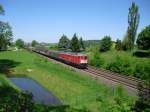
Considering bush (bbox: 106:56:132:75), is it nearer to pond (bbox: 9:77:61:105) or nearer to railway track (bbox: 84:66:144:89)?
railway track (bbox: 84:66:144:89)

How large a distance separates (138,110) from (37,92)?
17224 millimetres

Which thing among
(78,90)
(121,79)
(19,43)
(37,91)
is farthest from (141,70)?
(19,43)

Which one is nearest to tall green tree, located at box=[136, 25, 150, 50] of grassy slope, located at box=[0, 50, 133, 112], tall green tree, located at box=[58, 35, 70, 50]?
grassy slope, located at box=[0, 50, 133, 112]

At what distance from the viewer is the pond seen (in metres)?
27.4

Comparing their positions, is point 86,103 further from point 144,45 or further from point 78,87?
point 144,45

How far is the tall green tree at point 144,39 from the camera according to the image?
58.4 metres

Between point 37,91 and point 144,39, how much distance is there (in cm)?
3629

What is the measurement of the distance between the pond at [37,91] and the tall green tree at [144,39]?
32174mm

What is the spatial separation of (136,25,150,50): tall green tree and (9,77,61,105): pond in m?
32.2

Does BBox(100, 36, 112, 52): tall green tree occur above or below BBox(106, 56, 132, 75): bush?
above

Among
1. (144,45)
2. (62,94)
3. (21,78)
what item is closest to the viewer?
(62,94)

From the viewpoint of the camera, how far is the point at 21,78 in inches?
1694

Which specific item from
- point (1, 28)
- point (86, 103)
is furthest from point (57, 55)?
point (86, 103)

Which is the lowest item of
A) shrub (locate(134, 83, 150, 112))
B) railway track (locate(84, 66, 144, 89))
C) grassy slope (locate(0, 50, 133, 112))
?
grassy slope (locate(0, 50, 133, 112))
